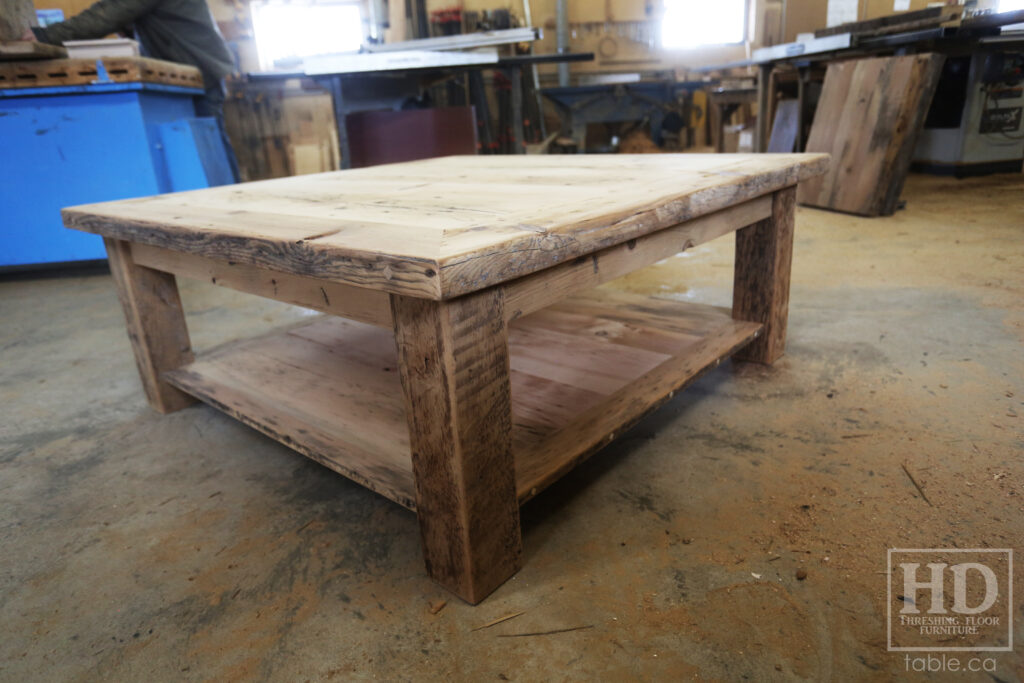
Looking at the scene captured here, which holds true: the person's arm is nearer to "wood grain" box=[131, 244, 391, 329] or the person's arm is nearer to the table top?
the table top

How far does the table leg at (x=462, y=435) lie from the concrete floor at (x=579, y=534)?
69mm

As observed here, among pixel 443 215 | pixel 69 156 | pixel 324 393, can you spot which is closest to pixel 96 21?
pixel 69 156

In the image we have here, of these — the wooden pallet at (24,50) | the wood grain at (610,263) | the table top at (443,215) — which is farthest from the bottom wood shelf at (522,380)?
the wooden pallet at (24,50)

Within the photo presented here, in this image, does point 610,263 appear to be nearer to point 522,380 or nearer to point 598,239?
point 598,239

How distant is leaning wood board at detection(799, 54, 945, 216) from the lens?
332 cm

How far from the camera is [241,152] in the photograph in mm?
7008

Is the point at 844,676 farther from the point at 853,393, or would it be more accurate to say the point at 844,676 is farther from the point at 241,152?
the point at 241,152

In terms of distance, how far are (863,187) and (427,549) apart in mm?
3489

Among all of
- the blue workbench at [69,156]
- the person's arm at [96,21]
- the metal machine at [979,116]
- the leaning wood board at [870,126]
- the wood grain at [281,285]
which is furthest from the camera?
the metal machine at [979,116]

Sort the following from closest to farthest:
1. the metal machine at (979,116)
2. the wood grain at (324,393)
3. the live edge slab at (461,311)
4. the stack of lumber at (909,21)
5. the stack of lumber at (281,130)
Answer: the live edge slab at (461,311), the wood grain at (324,393), the stack of lumber at (909,21), the metal machine at (979,116), the stack of lumber at (281,130)

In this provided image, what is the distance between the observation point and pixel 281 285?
1.16 metres

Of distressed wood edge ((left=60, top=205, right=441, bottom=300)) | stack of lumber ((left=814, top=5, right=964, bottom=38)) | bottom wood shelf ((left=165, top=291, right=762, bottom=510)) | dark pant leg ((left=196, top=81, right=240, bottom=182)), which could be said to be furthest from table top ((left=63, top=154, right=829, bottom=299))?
stack of lumber ((left=814, top=5, right=964, bottom=38))

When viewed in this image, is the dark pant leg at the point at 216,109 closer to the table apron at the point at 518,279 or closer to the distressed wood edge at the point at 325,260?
the table apron at the point at 518,279

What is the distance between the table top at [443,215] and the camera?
2.64 feet
